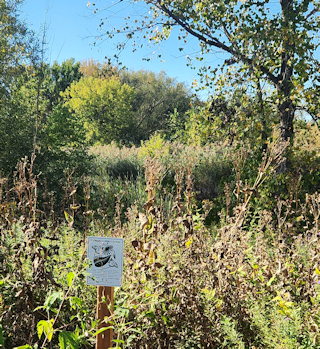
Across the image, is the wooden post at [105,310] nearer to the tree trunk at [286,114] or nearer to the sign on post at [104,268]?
the sign on post at [104,268]

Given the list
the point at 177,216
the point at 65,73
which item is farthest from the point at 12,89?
the point at 65,73

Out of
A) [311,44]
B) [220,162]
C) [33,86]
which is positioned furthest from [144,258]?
[220,162]

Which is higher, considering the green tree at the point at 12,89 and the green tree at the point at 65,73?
the green tree at the point at 65,73

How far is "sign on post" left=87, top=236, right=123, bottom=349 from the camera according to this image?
1971 mm

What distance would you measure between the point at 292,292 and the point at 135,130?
2285 cm

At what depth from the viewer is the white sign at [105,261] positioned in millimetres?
1973

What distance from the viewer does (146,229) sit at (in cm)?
252

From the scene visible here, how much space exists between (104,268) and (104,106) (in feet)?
73.6

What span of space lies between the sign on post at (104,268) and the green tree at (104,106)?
2113cm

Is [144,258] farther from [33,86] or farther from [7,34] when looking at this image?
[7,34]

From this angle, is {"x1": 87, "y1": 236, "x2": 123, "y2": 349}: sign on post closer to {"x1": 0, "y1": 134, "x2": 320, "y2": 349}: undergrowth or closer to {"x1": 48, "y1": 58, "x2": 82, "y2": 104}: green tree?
{"x1": 0, "y1": 134, "x2": 320, "y2": 349}: undergrowth

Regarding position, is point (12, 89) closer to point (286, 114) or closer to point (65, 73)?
point (286, 114)

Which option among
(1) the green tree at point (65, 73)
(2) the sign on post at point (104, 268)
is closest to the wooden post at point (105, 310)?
(2) the sign on post at point (104, 268)

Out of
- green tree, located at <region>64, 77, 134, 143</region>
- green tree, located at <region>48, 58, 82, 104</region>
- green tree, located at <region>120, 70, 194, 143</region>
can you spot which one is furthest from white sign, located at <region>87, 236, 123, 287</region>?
green tree, located at <region>48, 58, 82, 104</region>
